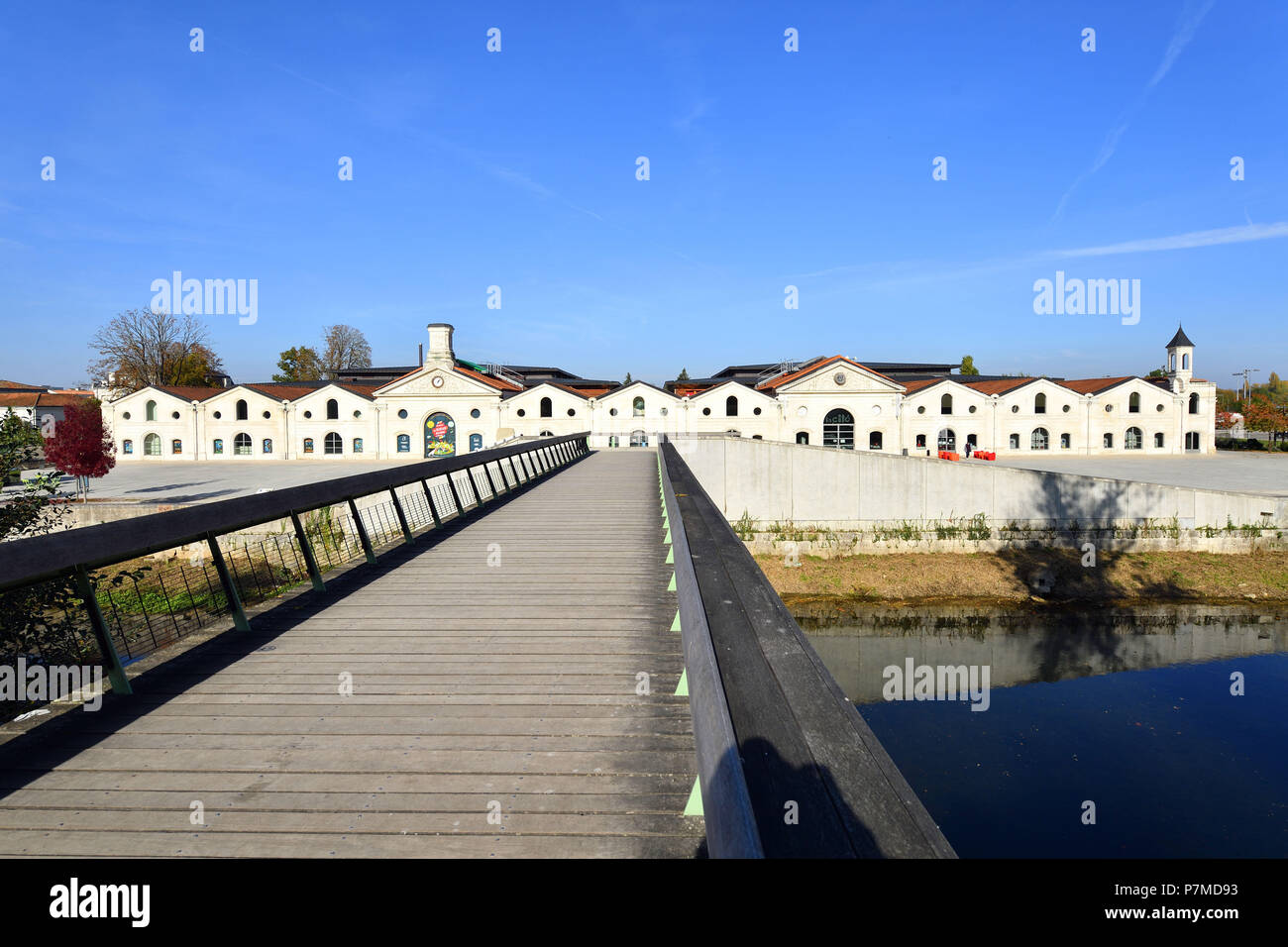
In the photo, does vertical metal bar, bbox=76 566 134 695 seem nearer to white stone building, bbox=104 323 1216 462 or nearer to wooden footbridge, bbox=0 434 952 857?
wooden footbridge, bbox=0 434 952 857

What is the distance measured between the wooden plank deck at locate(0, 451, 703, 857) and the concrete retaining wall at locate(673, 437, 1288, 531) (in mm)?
24424

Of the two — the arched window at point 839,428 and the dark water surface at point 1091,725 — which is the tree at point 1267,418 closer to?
the arched window at point 839,428

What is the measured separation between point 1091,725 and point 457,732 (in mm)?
17797

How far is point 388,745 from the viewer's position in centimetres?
331

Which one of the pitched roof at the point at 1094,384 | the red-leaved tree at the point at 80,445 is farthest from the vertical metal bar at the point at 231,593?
the pitched roof at the point at 1094,384

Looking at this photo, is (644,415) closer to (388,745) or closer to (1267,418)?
(1267,418)

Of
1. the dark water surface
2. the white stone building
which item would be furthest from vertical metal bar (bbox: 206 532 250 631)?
the white stone building

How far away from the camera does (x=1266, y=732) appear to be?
→ 15.8 meters

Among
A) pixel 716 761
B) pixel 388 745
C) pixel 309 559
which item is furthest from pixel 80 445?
pixel 716 761

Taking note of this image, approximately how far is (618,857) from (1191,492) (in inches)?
1298

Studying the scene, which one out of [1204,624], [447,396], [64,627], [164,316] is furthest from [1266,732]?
[164,316]

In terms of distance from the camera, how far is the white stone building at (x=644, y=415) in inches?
2154

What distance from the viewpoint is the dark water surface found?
482 inches

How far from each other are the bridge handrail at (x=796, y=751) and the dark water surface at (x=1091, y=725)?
11.4 metres
